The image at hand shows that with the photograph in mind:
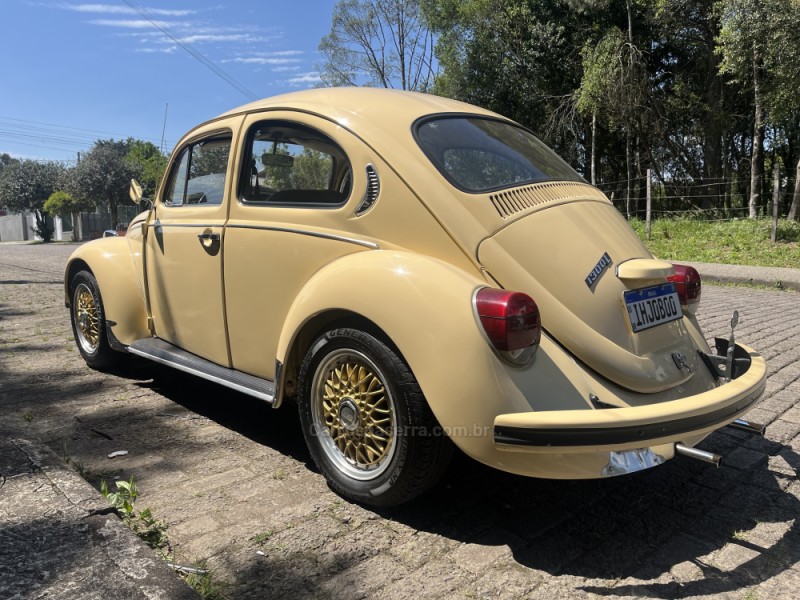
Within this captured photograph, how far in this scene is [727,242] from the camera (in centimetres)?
1364

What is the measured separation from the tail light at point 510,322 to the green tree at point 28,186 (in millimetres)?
51970

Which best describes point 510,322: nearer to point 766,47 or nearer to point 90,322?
point 90,322

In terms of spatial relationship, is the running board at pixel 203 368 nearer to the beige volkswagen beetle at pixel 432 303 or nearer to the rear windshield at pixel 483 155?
the beige volkswagen beetle at pixel 432 303

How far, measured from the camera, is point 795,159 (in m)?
24.2

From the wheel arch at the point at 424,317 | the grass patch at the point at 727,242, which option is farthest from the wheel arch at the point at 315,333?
the grass patch at the point at 727,242

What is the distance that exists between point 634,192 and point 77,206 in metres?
39.2

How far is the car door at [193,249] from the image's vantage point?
3.44m

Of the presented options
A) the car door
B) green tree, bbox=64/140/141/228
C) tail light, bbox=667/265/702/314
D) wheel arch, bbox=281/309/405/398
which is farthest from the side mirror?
green tree, bbox=64/140/141/228

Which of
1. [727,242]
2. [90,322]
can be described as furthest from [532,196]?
[727,242]

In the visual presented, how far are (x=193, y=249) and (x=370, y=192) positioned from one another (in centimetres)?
138

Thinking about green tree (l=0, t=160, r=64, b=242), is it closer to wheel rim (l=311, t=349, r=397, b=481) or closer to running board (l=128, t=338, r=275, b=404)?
running board (l=128, t=338, r=275, b=404)

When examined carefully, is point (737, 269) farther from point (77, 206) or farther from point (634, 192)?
point (77, 206)

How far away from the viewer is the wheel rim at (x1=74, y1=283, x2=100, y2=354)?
15.3 feet

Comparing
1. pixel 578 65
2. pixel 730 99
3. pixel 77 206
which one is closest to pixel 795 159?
pixel 730 99
